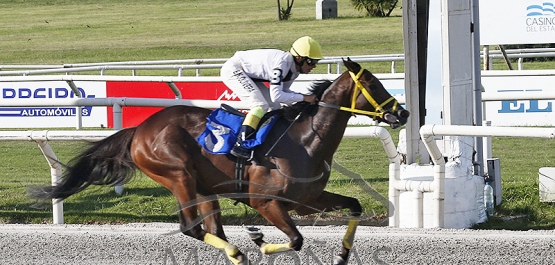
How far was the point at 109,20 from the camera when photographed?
39062 millimetres

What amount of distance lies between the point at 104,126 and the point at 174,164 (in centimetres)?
706

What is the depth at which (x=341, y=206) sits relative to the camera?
543 centimetres

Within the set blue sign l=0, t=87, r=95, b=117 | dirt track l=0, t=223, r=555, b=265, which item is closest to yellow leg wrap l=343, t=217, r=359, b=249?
dirt track l=0, t=223, r=555, b=265

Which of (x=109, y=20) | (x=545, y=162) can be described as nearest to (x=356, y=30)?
(x=109, y=20)

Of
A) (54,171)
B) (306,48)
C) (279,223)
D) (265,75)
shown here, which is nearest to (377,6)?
(54,171)

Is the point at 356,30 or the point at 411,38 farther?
the point at 356,30

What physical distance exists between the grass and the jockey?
1.37 m

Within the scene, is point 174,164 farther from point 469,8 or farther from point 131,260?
point 469,8

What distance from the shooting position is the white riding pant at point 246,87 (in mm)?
5438

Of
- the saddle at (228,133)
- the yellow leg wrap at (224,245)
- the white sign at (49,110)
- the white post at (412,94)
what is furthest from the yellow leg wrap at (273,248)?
the white sign at (49,110)

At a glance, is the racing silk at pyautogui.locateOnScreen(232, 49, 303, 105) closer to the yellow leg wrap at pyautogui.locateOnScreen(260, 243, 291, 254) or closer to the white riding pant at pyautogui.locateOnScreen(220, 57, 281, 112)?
the white riding pant at pyautogui.locateOnScreen(220, 57, 281, 112)

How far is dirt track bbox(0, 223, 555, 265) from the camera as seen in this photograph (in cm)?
545

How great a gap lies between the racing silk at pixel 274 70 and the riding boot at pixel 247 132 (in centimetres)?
13

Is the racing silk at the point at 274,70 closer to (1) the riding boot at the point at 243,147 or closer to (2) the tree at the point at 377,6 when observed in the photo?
(1) the riding boot at the point at 243,147
